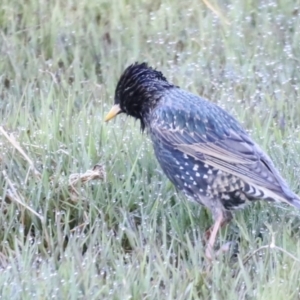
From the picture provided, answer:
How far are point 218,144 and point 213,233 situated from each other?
0.52m

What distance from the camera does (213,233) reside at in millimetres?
4906

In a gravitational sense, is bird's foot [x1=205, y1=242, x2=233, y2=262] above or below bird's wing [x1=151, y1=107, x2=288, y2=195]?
below

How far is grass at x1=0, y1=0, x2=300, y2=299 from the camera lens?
14.6 ft

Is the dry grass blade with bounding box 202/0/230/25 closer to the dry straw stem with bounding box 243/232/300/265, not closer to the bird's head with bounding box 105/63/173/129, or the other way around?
the bird's head with bounding box 105/63/173/129

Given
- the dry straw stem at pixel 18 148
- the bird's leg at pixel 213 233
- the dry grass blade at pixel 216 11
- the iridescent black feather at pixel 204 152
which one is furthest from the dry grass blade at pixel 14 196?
the dry grass blade at pixel 216 11

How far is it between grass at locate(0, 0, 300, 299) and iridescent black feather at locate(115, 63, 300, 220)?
17cm

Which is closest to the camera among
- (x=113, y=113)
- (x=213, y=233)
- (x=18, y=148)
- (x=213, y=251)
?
(x=213, y=251)

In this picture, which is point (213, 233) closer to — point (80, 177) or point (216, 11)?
point (80, 177)

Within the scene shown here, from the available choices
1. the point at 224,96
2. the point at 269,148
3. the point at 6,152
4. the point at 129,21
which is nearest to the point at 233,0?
the point at 129,21

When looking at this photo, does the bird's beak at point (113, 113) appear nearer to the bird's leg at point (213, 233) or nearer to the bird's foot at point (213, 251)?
the bird's leg at point (213, 233)

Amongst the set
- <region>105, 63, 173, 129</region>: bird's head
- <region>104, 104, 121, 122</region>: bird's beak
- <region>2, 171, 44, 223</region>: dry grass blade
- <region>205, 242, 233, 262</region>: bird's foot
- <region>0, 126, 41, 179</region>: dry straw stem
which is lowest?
<region>205, 242, 233, 262</region>: bird's foot

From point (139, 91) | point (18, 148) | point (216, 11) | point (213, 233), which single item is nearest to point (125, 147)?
point (139, 91)

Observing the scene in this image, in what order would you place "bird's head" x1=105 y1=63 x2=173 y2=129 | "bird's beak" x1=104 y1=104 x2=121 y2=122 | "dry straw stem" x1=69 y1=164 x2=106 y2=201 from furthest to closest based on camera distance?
"bird's beak" x1=104 y1=104 x2=121 y2=122, "bird's head" x1=105 y1=63 x2=173 y2=129, "dry straw stem" x1=69 y1=164 x2=106 y2=201

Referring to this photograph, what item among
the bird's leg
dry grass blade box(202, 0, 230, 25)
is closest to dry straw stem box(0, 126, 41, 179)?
the bird's leg
